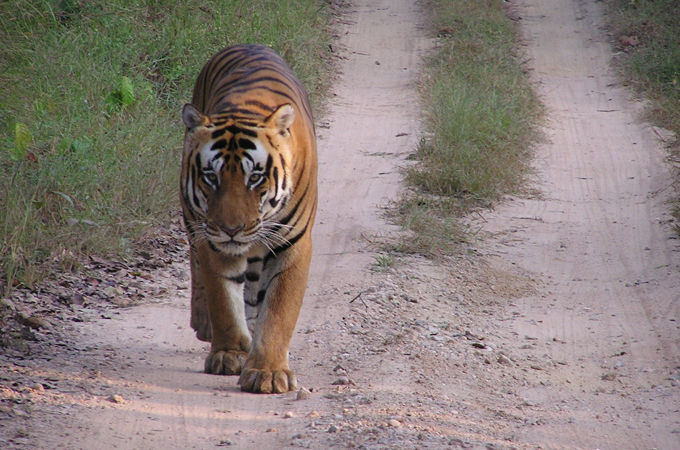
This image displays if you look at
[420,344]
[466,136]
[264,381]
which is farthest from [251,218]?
[466,136]

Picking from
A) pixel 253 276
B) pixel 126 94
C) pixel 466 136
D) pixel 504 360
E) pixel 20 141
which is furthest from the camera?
pixel 466 136

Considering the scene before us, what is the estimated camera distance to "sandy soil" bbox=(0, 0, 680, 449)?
3.28m

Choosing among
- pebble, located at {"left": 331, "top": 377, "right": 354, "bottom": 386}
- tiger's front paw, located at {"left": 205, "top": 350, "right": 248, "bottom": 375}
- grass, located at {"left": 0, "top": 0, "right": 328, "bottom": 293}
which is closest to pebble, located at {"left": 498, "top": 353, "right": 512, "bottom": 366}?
pebble, located at {"left": 331, "top": 377, "right": 354, "bottom": 386}

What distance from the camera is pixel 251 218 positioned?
3.51 m

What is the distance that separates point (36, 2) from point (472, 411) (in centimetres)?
578

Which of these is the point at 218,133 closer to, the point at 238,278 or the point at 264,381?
the point at 238,278

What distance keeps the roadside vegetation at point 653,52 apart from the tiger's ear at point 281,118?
5164 millimetres

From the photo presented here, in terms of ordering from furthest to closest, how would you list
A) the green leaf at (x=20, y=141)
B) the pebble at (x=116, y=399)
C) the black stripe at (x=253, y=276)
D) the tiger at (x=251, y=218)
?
1. the green leaf at (x=20, y=141)
2. the black stripe at (x=253, y=276)
3. the tiger at (x=251, y=218)
4. the pebble at (x=116, y=399)

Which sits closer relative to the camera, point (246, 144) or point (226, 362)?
point (246, 144)

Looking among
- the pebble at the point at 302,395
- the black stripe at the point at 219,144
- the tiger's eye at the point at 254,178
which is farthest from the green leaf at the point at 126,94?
the pebble at the point at 302,395

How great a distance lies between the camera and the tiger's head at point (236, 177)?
3504 millimetres

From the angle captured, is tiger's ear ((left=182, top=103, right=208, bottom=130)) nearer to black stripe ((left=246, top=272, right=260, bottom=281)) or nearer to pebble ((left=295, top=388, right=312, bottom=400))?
black stripe ((left=246, top=272, right=260, bottom=281))

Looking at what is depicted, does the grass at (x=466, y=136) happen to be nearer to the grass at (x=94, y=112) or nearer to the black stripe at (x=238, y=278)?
the grass at (x=94, y=112)

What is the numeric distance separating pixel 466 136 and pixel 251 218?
4662 millimetres
